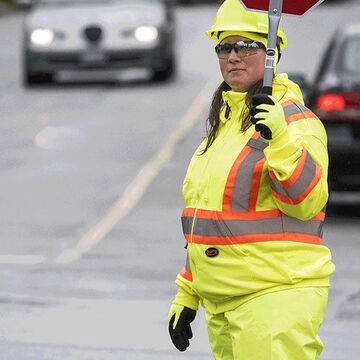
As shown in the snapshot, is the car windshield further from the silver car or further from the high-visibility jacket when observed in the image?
the silver car

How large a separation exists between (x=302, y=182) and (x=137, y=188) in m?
8.83

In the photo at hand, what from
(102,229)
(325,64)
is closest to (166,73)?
(325,64)

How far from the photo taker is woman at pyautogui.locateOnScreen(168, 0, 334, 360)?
385 centimetres

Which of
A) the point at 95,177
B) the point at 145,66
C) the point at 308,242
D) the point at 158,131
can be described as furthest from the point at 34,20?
the point at 308,242

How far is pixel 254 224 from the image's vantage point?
3.88 m

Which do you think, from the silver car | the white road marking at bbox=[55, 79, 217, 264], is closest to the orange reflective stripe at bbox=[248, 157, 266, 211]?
the white road marking at bbox=[55, 79, 217, 264]

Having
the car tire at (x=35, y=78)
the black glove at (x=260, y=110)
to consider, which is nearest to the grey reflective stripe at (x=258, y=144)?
the black glove at (x=260, y=110)

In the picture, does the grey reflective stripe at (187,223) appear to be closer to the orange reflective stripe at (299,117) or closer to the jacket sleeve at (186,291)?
the jacket sleeve at (186,291)

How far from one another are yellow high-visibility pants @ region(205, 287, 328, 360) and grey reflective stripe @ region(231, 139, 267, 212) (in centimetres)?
32

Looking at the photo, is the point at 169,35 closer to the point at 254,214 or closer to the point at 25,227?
the point at 25,227

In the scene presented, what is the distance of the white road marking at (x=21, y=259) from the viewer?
932 cm

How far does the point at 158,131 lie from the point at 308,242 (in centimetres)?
1193

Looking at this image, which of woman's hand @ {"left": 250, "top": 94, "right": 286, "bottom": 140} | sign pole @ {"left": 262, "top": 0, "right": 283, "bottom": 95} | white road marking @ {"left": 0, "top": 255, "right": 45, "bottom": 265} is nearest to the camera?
woman's hand @ {"left": 250, "top": 94, "right": 286, "bottom": 140}

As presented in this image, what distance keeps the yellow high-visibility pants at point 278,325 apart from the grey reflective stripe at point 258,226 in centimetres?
20
